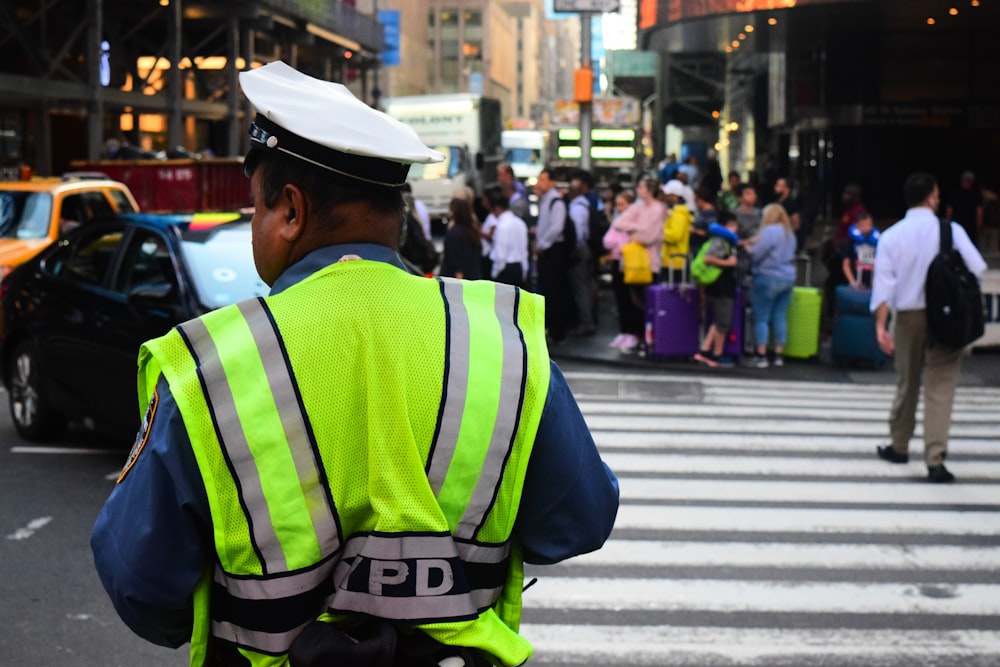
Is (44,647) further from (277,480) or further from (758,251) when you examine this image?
(758,251)

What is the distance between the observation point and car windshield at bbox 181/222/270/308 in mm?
8602

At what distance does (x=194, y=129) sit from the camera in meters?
47.0


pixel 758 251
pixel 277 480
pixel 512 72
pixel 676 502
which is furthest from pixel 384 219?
pixel 512 72

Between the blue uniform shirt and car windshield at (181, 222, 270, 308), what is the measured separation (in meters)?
6.34

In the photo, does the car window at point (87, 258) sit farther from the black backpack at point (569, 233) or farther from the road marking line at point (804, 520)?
the black backpack at point (569, 233)

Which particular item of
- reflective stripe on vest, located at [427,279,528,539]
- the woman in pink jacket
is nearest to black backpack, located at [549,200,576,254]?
the woman in pink jacket

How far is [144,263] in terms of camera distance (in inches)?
360

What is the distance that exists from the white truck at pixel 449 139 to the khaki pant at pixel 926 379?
25.8m

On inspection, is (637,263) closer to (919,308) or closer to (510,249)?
(510,249)

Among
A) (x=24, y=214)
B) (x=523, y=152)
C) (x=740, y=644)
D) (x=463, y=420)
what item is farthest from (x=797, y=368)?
(x=523, y=152)

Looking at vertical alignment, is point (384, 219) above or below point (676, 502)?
above

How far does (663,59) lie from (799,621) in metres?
42.5

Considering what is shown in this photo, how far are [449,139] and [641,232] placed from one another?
22.8 m

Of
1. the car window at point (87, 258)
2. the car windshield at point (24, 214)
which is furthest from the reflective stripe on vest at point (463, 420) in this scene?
the car windshield at point (24, 214)
